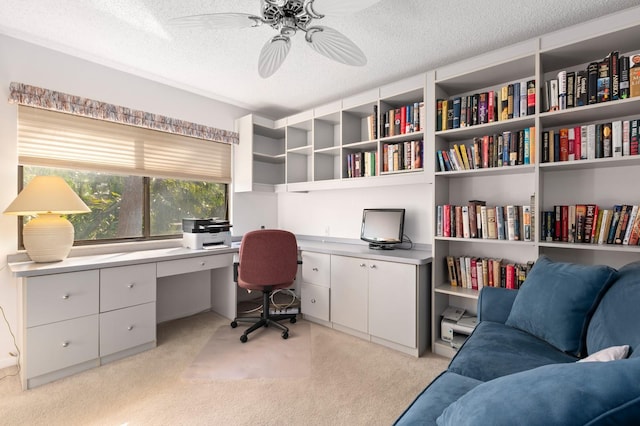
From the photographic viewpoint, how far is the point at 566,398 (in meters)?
0.58

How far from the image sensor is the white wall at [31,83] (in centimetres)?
226

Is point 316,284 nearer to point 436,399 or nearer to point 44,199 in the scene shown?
point 436,399

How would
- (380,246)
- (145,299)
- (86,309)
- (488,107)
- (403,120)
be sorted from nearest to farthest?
(86,309) → (488,107) → (145,299) → (403,120) → (380,246)

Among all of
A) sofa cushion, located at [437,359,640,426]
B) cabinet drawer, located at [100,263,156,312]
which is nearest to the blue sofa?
sofa cushion, located at [437,359,640,426]

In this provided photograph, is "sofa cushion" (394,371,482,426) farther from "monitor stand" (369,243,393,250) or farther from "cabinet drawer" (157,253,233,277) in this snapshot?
"cabinet drawer" (157,253,233,277)

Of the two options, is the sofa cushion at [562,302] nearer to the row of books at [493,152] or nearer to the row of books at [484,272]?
the row of books at [484,272]

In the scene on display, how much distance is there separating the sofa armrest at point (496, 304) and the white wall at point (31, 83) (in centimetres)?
333

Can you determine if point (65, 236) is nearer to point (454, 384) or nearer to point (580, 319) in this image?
point (454, 384)

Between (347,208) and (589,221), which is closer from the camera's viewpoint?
(589,221)

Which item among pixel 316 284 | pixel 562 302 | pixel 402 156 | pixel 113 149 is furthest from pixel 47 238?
pixel 562 302

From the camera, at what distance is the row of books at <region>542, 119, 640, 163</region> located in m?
1.83

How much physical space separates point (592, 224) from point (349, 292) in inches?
72.9

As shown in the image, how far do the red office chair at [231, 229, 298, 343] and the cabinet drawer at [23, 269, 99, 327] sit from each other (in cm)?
109

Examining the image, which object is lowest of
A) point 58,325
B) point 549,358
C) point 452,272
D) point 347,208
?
point 58,325
